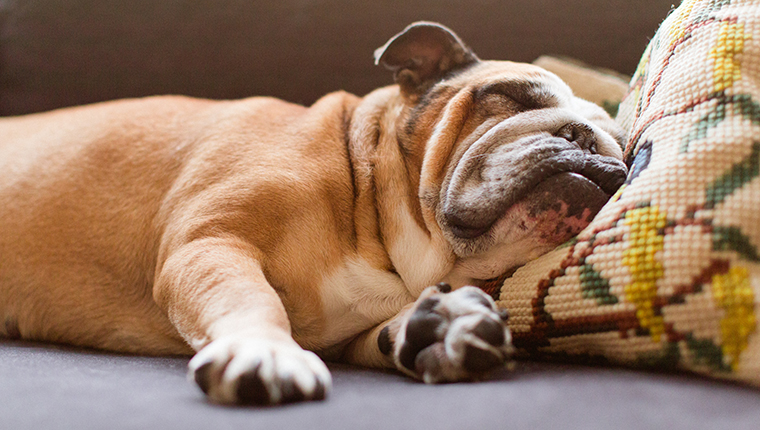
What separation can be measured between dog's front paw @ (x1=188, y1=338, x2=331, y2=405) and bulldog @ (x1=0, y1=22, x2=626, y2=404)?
0.41 ft

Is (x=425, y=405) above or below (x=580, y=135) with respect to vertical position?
below

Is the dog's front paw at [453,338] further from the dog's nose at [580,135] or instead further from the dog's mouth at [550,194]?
the dog's nose at [580,135]

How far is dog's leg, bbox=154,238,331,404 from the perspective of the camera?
847 mm

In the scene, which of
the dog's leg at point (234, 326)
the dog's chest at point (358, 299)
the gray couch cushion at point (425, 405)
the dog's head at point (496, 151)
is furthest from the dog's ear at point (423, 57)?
the gray couch cushion at point (425, 405)

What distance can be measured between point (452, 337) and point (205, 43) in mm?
1889

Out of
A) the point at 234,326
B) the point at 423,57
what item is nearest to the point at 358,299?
the point at 234,326

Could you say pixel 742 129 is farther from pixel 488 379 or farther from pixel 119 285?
pixel 119 285

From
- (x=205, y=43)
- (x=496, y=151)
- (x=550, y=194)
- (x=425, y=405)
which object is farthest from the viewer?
(x=205, y=43)

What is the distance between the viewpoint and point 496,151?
4.49 ft

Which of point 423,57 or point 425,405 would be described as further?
point 423,57

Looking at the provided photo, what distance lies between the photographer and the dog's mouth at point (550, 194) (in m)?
1.21

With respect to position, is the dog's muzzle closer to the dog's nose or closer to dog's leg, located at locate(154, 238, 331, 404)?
the dog's nose

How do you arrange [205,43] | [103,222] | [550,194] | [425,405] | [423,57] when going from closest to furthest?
[425,405], [550,194], [103,222], [423,57], [205,43]

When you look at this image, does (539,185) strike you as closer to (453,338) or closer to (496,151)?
(496,151)
